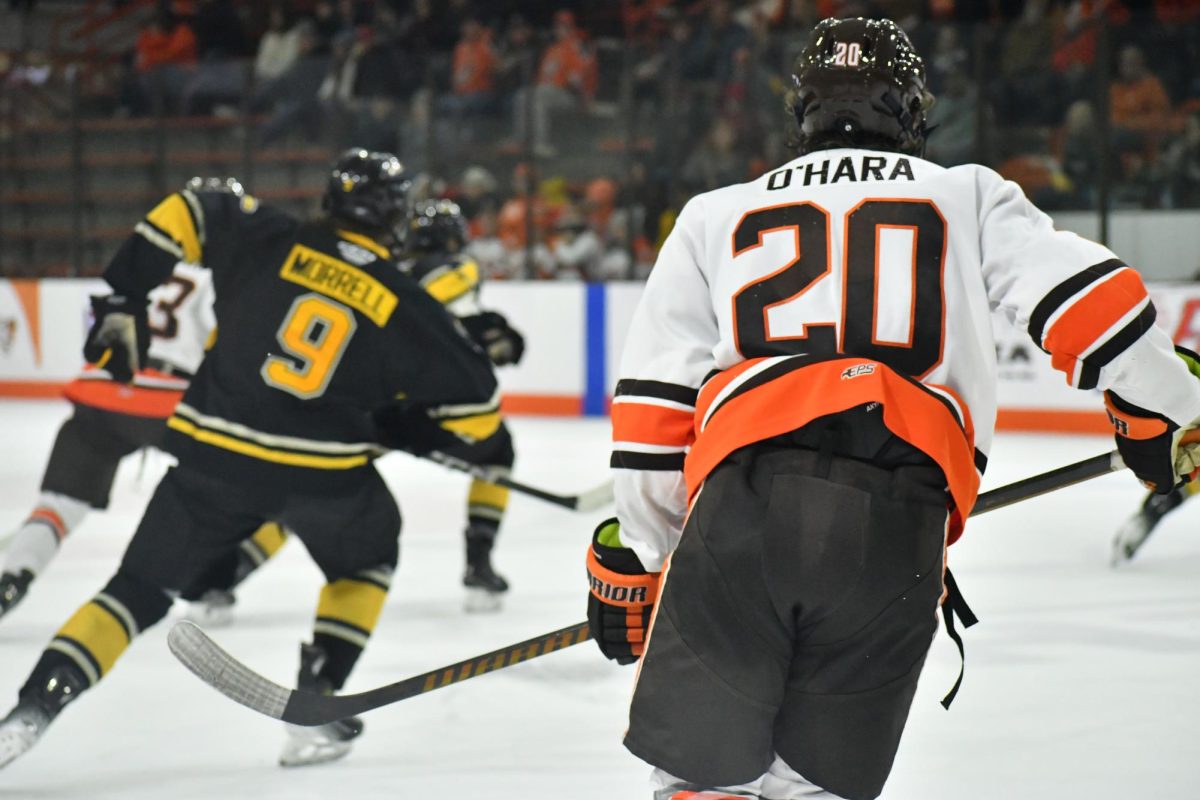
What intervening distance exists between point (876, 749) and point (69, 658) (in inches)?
57.2

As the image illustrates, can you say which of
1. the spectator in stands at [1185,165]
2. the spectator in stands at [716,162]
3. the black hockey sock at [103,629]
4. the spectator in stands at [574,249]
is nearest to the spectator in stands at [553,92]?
the spectator in stands at [574,249]

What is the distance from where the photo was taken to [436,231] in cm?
412

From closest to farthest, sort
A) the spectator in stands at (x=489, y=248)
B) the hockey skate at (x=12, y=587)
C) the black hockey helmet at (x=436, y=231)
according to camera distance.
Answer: the hockey skate at (x=12, y=587) < the black hockey helmet at (x=436, y=231) < the spectator in stands at (x=489, y=248)

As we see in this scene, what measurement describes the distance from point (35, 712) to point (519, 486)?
165cm

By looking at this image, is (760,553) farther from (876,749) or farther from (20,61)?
(20,61)

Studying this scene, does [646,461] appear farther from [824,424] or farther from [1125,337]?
[1125,337]

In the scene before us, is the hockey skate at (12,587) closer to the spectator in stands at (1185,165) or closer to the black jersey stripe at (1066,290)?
the black jersey stripe at (1066,290)

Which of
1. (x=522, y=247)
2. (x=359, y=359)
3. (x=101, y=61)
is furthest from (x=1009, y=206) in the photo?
(x=101, y=61)

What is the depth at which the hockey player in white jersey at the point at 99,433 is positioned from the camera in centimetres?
352

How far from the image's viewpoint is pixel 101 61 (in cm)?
1124

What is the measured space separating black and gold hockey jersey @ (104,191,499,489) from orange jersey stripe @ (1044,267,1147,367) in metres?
1.37

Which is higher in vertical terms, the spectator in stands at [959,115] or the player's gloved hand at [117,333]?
the player's gloved hand at [117,333]

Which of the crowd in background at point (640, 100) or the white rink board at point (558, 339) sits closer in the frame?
the white rink board at point (558, 339)

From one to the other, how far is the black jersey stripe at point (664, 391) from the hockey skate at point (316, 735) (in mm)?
1251
